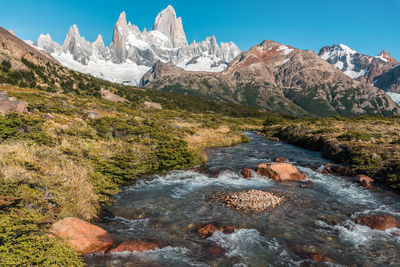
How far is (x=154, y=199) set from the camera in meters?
14.4

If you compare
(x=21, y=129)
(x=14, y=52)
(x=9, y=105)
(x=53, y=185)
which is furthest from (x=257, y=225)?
(x=14, y=52)

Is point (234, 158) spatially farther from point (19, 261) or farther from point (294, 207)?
point (19, 261)

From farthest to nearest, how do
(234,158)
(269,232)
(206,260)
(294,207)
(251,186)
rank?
(234,158) → (251,186) → (294,207) → (269,232) → (206,260)

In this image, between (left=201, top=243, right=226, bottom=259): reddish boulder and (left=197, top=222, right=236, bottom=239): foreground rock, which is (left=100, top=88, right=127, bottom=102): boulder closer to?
(left=197, top=222, right=236, bottom=239): foreground rock

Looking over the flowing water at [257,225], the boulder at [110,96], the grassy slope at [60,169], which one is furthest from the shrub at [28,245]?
the boulder at [110,96]

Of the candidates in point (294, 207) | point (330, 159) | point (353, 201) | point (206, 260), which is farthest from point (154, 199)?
point (330, 159)

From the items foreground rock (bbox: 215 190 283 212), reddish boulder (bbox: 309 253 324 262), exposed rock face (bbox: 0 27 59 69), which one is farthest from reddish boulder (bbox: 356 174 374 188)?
exposed rock face (bbox: 0 27 59 69)

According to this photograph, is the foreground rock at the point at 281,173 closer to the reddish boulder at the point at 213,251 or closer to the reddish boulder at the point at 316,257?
the reddish boulder at the point at 316,257

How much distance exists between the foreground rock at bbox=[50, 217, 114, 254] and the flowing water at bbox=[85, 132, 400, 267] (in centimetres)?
44

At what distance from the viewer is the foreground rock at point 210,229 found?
1048 cm

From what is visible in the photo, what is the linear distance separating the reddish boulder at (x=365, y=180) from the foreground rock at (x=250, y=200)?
8.46m

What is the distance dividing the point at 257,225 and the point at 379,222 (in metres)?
6.39

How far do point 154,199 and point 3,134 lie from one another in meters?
12.2

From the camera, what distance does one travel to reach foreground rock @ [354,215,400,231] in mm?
11469
